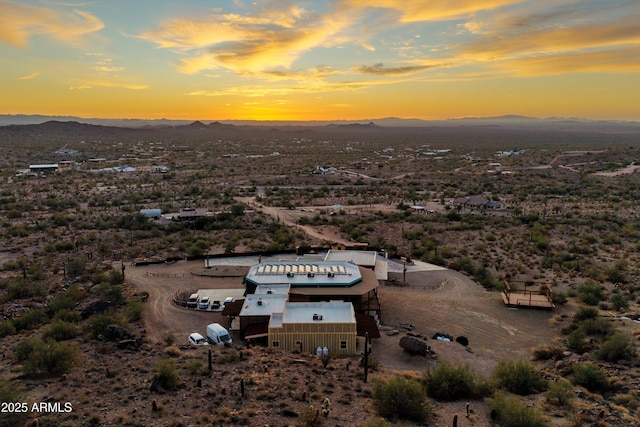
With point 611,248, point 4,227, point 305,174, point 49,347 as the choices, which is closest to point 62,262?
point 4,227

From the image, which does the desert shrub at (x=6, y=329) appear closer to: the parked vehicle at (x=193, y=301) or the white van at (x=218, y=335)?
the parked vehicle at (x=193, y=301)

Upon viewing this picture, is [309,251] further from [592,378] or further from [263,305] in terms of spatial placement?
[592,378]

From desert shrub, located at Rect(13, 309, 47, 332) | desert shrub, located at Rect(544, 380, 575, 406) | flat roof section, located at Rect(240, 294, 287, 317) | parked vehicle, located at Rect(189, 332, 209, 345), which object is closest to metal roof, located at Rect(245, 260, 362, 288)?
flat roof section, located at Rect(240, 294, 287, 317)

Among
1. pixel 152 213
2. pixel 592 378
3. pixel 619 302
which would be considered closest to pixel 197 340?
pixel 592 378

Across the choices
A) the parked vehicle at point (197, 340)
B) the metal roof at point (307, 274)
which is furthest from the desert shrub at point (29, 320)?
the metal roof at point (307, 274)

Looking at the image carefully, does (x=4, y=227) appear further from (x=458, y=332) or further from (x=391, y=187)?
(x=391, y=187)

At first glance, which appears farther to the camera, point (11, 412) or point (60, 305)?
point (60, 305)

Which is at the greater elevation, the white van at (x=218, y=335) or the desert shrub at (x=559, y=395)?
the desert shrub at (x=559, y=395)
